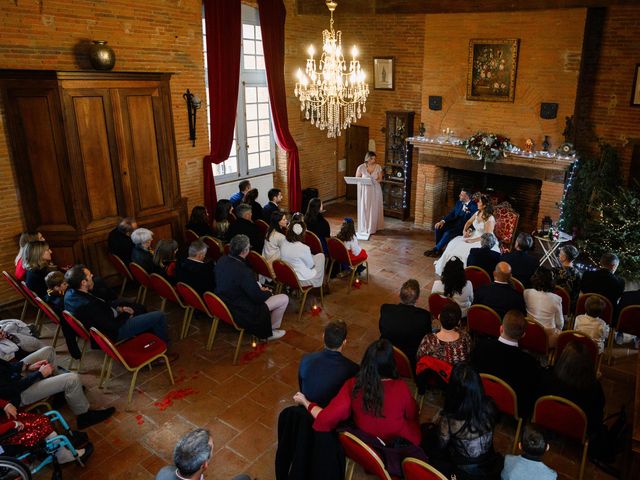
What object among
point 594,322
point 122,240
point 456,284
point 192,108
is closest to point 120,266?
point 122,240

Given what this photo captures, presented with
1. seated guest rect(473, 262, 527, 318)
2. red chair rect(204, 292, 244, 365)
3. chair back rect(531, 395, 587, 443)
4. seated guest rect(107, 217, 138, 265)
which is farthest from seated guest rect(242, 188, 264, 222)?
chair back rect(531, 395, 587, 443)

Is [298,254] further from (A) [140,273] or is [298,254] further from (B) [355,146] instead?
(B) [355,146]

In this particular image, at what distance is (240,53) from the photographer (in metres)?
9.20

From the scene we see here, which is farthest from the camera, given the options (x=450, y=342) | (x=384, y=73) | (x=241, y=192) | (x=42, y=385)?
(x=384, y=73)

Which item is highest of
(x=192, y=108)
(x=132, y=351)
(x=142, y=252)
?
(x=192, y=108)

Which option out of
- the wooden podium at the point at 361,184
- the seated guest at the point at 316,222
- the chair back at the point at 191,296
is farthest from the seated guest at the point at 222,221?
the wooden podium at the point at 361,184

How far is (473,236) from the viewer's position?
7.22 m

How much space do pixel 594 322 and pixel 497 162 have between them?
16.4 ft

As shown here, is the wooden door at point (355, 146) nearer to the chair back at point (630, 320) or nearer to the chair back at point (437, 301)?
the chair back at point (437, 301)

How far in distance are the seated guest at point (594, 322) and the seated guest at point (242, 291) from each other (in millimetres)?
3248

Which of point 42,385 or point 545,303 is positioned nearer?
point 42,385

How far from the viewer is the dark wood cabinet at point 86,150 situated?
20.5 ft

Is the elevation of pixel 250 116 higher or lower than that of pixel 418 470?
higher

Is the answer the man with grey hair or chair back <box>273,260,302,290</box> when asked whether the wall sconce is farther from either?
the man with grey hair
